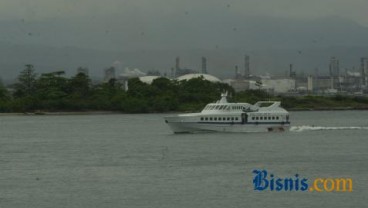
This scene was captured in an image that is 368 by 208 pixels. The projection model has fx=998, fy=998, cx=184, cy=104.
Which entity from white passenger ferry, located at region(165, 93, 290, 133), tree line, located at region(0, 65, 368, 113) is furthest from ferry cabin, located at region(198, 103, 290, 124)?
tree line, located at region(0, 65, 368, 113)

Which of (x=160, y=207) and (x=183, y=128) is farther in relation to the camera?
(x=183, y=128)

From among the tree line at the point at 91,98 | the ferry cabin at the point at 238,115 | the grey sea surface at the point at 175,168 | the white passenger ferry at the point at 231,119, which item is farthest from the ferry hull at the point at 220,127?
the tree line at the point at 91,98

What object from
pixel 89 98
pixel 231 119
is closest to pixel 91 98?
pixel 89 98

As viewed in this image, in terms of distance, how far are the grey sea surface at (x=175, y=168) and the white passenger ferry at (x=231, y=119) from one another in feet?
3.37

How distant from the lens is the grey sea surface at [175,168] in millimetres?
46312

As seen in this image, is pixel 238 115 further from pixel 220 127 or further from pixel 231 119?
pixel 220 127

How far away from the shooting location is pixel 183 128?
92312mm

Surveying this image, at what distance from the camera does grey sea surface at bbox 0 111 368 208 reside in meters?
46.3

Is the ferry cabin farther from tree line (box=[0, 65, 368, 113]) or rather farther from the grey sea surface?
tree line (box=[0, 65, 368, 113])

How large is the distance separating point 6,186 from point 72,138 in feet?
146

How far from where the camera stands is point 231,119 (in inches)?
3642

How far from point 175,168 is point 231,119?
3287 centimetres

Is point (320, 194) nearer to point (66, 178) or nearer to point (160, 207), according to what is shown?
point (160, 207)

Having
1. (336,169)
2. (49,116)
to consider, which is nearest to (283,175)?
(336,169)
